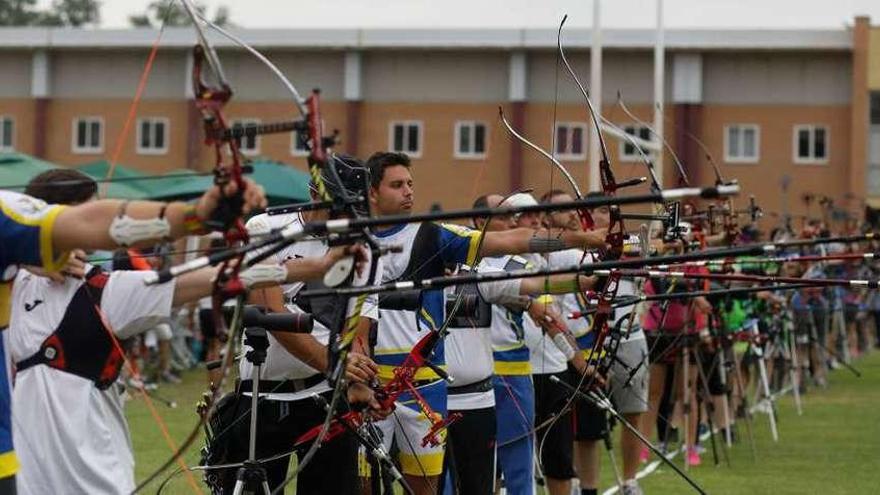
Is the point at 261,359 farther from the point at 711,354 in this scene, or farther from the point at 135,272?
the point at 711,354

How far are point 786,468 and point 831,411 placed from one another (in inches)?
251

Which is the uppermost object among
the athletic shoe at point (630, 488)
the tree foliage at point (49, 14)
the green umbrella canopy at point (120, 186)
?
the tree foliage at point (49, 14)

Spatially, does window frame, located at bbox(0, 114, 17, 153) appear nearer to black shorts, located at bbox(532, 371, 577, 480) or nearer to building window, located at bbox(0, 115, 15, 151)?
building window, located at bbox(0, 115, 15, 151)

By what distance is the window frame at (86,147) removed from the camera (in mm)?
58669

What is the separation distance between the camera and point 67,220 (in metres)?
5.29

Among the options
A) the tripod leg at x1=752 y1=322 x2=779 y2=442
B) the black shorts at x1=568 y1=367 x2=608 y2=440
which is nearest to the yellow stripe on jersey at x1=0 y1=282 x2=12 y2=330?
the black shorts at x1=568 y1=367 x2=608 y2=440

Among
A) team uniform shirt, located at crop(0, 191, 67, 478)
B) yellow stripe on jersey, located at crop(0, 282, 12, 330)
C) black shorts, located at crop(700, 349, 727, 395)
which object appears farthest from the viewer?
black shorts, located at crop(700, 349, 727, 395)

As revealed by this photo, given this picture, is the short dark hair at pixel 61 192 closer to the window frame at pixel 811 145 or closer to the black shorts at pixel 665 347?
the black shorts at pixel 665 347

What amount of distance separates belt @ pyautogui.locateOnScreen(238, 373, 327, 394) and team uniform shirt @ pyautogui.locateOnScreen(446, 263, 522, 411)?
146 cm

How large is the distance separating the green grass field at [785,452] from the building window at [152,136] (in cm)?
3545

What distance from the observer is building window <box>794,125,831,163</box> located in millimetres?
56688

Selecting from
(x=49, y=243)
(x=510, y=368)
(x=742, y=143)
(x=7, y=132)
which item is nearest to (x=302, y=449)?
(x=510, y=368)

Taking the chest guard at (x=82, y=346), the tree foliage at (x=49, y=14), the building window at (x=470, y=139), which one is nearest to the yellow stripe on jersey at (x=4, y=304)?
the chest guard at (x=82, y=346)

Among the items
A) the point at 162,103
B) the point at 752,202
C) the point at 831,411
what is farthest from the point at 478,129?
the point at 752,202
